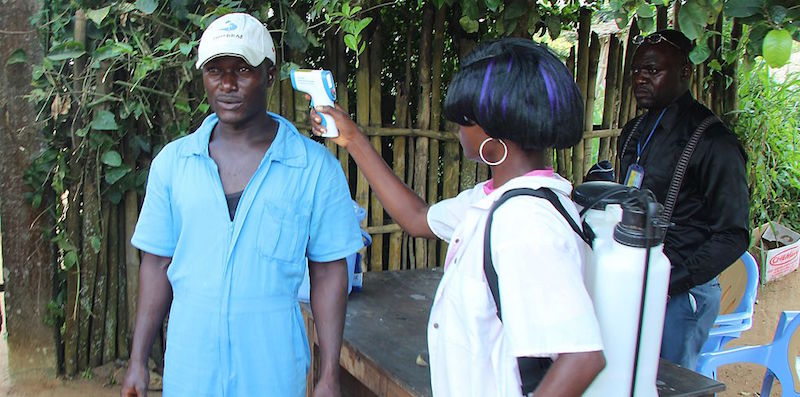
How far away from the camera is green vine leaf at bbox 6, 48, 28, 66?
3348mm

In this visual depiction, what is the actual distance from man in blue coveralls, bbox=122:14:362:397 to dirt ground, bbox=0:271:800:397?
201 cm

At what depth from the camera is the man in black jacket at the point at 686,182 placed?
2.41 meters

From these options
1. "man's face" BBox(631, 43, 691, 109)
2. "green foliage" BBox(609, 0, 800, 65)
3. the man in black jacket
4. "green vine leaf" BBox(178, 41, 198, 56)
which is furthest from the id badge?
"green vine leaf" BBox(178, 41, 198, 56)

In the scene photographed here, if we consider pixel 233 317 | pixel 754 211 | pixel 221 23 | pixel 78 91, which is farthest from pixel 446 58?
pixel 754 211

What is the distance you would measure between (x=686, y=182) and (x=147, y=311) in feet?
6.35

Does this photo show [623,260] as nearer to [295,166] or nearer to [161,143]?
[295,166]

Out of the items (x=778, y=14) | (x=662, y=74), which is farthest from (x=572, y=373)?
(x=662, y=74)

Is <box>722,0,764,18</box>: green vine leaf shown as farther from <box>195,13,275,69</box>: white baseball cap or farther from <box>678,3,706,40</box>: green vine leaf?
<box>195,13,275,69</box>: white baseball cap

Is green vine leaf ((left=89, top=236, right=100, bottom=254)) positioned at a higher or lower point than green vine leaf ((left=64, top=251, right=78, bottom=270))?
higher

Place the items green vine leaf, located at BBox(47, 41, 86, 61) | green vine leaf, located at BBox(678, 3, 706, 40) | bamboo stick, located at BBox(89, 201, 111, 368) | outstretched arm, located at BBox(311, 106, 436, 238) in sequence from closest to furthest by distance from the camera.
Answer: green vine leaf, located at BBox(678, 3, 706, 40) < outstretched arm, located at BBox(311, 106, 436, 238) < green vine leaf, located at BBox(47, 41, 86, 61) < bamboo stick, located at BBox(89, 201, 111, 368)

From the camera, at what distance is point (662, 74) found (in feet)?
8.87

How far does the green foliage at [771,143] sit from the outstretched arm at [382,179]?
406 centimetres

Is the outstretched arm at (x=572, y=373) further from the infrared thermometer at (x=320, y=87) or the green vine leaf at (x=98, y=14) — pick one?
the green vine leaf at (x=98, y=14)

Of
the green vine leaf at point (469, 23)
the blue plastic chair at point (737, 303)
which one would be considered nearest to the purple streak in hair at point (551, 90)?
the green vine leaf at point (469, 23)
